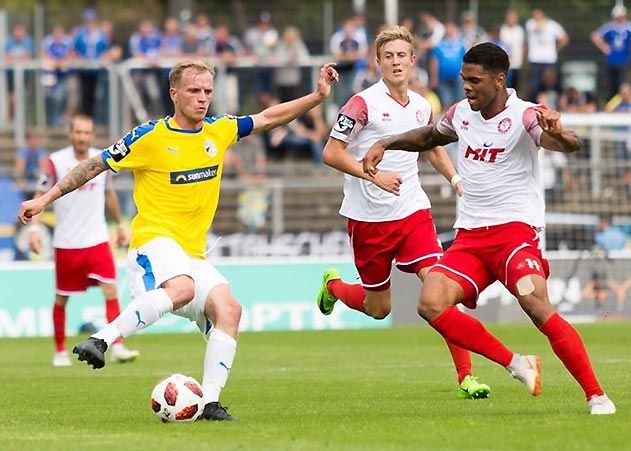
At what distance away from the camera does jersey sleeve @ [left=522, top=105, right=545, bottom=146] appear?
9.82 m

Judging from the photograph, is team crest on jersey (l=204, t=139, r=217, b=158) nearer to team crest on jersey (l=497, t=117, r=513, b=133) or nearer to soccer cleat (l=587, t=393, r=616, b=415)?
team crest on jersey (l=497, t=117, r=513, b=133)

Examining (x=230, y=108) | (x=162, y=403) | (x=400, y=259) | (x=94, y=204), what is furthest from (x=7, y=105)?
(x=162, y=403)

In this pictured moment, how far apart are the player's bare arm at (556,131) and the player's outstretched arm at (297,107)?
1692 mm

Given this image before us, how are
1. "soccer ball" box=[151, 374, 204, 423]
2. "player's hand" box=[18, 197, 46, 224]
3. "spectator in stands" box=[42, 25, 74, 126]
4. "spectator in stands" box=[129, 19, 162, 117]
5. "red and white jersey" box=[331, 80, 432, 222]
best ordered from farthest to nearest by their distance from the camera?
"spectator in stands" box=[42, 25, 74, 126] < "spectator in stands" box=[129, 19, 162, 117] < "red and white jersey" box=[331, 80, 432, 222] < "player's hand" box=[18, 197, 46, 224] < "soccer ball" box=[151, 374, 204, 423]

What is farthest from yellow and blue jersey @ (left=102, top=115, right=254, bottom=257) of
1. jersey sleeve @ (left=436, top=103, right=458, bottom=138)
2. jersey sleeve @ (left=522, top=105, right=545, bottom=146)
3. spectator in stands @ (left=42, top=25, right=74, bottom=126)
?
spectator in stands @ (left=42, top=25, right=74, bottom=126)

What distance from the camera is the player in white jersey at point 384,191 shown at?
40.5 feet

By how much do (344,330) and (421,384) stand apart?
31.9 ft

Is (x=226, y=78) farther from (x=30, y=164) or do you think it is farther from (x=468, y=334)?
(x=468, y=334)

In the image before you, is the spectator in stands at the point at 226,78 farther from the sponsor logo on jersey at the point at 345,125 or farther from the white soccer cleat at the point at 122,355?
the sponsor logo on jersey at the point at 345,125

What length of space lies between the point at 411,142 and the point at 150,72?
19.9 m

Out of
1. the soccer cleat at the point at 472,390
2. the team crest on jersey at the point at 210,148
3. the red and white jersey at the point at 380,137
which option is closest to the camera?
the team crest on jersey at the point at 210,148

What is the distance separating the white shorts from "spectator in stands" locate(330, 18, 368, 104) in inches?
768

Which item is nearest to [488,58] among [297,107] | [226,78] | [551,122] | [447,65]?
[551,122]

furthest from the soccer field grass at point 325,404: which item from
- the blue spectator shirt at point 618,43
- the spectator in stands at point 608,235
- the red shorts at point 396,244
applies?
the blue spectator shirt at point 618,43
